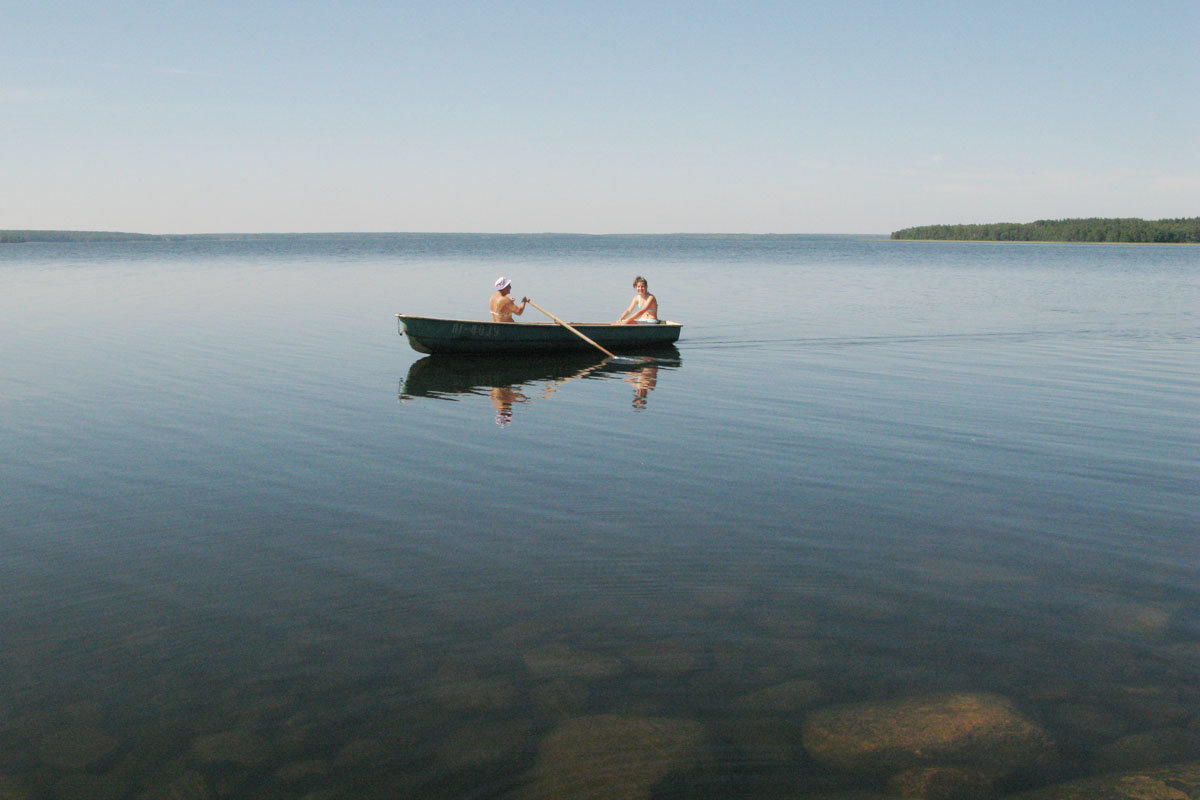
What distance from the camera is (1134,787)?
4.81m

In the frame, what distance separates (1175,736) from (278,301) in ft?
117

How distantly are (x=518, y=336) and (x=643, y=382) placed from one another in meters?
4.06

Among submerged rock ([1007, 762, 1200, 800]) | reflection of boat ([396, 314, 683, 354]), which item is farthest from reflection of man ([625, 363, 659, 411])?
submerged rock ([1007, 762, 1200, 800])

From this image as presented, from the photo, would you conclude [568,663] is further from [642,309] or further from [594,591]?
[642,309]

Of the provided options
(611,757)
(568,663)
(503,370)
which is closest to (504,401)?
(503,370)

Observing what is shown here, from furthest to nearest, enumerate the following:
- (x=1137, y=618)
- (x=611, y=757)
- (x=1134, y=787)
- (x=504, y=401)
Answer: (x=504, y=401) < (x=1137, y=618) < (x=611, y=757) < (x=1134, y=787)

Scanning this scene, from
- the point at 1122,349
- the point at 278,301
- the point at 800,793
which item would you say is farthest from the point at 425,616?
the point at 278,301

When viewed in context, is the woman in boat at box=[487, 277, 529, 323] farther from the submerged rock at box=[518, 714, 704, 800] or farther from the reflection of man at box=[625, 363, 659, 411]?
the submerged rock at box=[518, 714, 704, 800]

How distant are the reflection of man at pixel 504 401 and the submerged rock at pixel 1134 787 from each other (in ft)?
31.1

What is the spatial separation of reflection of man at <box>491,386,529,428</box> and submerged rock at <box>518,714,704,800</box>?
8.33 meters

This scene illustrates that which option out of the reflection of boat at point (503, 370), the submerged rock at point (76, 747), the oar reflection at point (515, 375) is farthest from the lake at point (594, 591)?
the reflection of boat at point (503, 370)

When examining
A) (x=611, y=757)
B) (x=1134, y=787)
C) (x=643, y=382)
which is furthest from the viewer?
(x=643, y=382)

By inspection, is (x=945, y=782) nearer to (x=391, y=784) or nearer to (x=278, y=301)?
(x=391, y=784)

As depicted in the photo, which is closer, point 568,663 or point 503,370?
point 568,663
